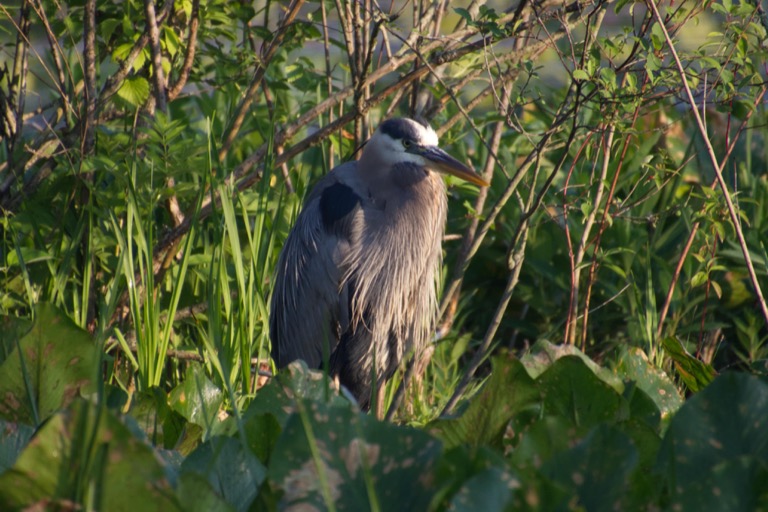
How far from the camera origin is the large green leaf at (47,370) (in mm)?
1542

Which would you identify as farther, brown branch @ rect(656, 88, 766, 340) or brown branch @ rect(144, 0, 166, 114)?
brown branch @ rect(144, 0, 166, 114)

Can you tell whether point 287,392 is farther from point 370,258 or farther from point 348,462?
point 370,258

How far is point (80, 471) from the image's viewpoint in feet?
3.84

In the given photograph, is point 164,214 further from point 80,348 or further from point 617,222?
point 80,348

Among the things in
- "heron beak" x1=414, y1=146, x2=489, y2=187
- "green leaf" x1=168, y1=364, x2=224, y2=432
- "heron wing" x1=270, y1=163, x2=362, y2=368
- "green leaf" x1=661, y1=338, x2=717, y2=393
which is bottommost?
"heron wing" x1=270, y1=163, x2=362, y2=368

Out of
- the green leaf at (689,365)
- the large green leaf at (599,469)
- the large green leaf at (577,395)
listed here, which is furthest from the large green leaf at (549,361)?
the large green leaf at (599,469)

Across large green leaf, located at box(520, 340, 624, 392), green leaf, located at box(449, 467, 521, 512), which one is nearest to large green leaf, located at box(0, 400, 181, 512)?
green leaf, located at box(449, 467, 521, 512)

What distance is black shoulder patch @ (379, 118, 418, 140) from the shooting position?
3463 mm

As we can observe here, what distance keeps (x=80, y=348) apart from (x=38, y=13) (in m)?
1.96

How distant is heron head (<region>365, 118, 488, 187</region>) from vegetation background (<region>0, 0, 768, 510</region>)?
0.13 meters

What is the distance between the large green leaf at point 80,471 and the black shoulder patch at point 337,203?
2430 millimetres

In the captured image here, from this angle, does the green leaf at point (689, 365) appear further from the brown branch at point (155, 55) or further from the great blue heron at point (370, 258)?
the brown branch at point (155, 55)

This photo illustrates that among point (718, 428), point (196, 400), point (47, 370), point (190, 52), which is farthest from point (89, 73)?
point (718, 428)

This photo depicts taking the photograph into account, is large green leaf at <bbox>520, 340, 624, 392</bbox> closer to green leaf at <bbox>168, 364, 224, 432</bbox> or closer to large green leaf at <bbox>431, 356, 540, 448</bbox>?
A: large green leaf at <bbox>431, 356, 540, 448</bbox>
